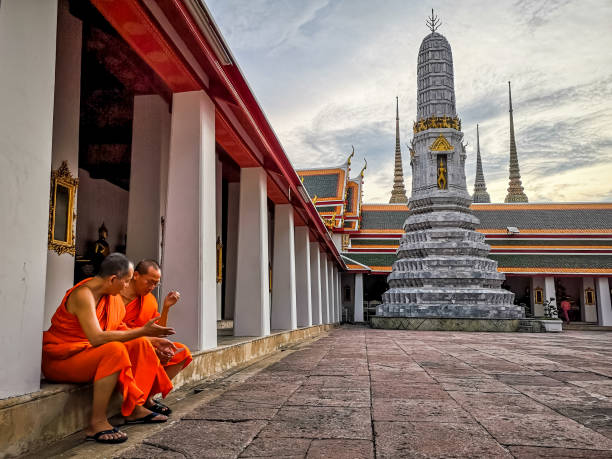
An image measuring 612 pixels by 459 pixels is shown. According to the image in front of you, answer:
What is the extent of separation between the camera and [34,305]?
249cm

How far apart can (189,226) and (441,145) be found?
16315 mm

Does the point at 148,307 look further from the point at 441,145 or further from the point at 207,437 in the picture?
the point at 441,145

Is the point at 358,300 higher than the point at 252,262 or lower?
lower

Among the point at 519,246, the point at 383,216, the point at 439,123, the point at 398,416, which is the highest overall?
the point at 439,123

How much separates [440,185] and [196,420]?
58.6ft

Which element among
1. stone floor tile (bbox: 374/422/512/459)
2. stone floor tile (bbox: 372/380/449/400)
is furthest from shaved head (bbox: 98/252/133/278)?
stone floor tile (bbox: 372/380/449/400)

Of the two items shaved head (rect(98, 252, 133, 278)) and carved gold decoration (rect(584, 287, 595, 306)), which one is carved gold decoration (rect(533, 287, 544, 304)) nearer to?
carved gold decoration (rect(584, 287, 595, 306))

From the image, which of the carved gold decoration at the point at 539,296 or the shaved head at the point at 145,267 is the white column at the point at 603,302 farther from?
the shaved head at the point at 145,267

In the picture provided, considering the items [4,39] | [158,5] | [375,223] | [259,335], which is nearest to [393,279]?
[375,223]

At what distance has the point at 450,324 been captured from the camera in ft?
54.4

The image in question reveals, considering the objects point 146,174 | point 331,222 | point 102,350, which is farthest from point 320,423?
point 331,222

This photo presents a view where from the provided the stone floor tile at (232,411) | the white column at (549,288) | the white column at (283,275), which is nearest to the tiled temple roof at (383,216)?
the white column at (549,288)

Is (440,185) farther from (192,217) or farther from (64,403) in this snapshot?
(64,403)

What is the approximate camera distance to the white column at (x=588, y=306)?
23.9 m
